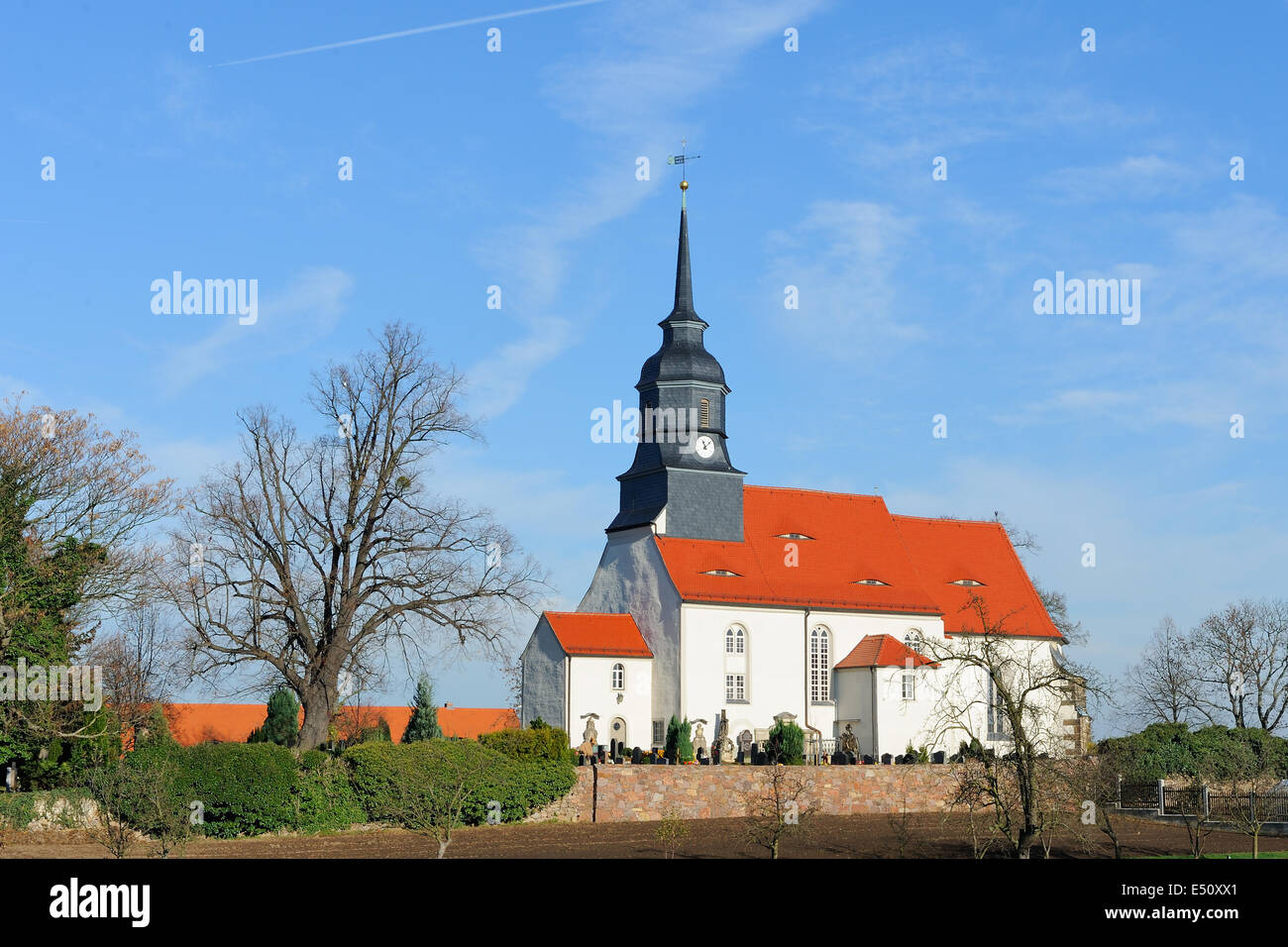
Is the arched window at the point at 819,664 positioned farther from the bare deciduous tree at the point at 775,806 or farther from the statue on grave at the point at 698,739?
the bare deciduous tree at the point at 775,806

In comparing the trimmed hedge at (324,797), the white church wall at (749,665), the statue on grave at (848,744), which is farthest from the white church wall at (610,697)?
the trimmed hedge at (324,797)

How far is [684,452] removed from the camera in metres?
53.1

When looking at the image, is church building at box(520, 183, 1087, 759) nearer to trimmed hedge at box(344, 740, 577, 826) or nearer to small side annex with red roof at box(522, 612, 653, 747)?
small side annex with red roof at box(522, 612, 653, 747)

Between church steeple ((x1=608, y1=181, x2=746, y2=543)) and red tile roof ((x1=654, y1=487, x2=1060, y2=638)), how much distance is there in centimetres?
102

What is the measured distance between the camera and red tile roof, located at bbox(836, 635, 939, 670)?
50.8 metres

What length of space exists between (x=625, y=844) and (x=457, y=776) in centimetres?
500

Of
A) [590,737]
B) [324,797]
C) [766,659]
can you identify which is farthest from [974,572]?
[324,797]

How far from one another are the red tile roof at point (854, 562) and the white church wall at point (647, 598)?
2.70 ft

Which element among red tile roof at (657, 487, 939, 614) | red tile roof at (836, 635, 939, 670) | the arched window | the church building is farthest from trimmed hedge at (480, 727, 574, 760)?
red tile roof at (836, 635, 939, 670)

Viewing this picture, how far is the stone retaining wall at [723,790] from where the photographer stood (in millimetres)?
36094

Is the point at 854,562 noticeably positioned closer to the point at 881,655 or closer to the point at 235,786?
the point at 881,655

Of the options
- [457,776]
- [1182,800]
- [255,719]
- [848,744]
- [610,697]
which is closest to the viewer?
[457,776]
